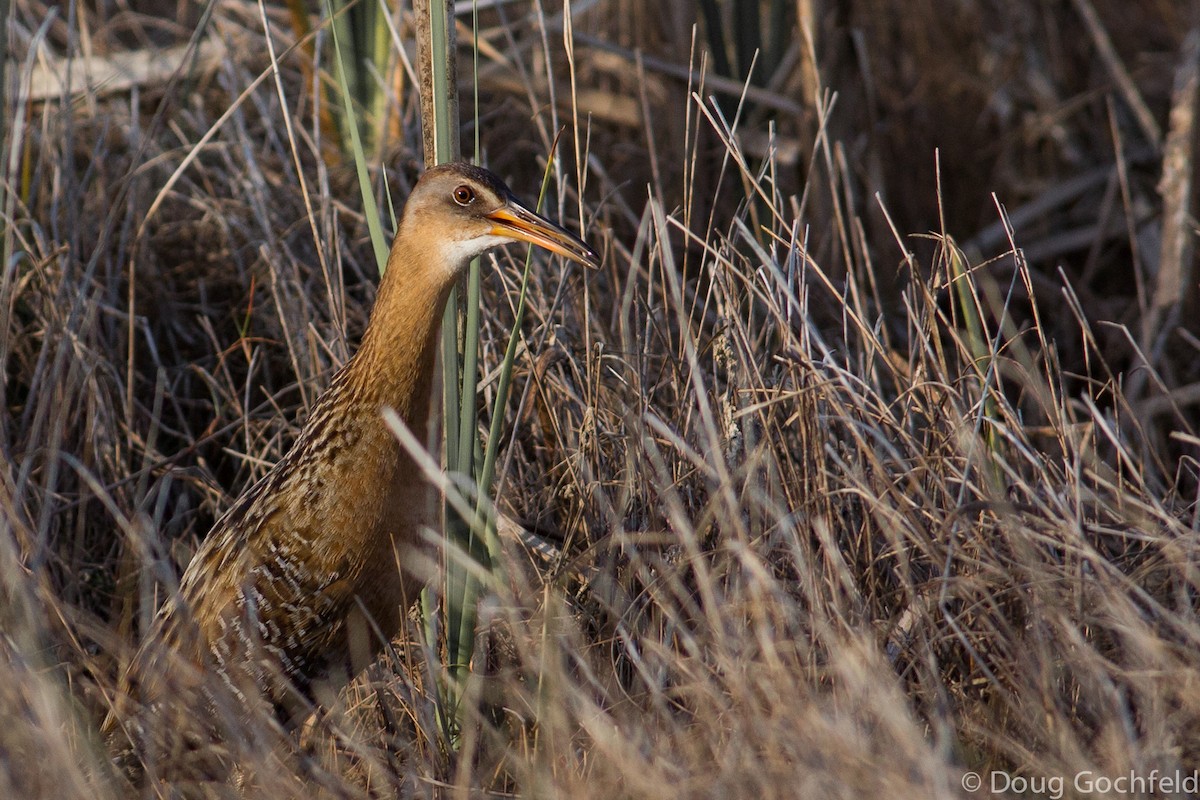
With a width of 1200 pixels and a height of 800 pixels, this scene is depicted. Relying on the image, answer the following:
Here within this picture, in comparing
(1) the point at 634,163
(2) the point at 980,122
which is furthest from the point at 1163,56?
(1) the point at 634,163

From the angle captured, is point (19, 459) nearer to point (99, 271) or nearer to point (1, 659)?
point (99, 271)

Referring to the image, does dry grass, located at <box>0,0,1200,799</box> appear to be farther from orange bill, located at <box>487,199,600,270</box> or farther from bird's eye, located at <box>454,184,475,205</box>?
bird's eye, located at <box>454,184,475,205</box>

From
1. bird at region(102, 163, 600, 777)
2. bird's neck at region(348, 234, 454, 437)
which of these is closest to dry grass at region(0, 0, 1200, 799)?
bird at region(102, 163, 600, 777)

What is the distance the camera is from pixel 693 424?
2945 millimetres

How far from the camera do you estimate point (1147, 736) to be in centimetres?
215

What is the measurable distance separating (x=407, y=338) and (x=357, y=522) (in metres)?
0.37

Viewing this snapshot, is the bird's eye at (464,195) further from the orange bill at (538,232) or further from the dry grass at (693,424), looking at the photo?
the dry grass at (693,424)

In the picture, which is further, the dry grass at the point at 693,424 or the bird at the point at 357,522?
the bird at the point at 357,522

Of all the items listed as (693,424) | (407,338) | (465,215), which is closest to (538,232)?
(465,215)

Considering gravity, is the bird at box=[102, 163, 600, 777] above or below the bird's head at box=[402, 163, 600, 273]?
below

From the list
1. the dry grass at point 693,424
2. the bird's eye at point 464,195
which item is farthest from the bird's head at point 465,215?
the dry grass at point 693,424

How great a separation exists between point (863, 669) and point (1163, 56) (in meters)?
4.56

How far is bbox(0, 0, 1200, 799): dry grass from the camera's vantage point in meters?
2.23

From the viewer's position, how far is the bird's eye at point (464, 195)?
2.70 m
